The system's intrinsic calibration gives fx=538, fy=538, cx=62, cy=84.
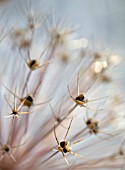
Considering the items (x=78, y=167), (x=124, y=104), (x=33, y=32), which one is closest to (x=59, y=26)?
(x=33, y=32)

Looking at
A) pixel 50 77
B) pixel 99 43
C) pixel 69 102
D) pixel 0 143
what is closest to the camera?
pixel 0 143

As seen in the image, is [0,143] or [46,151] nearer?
[0,143]

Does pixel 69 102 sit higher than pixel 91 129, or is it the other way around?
pixel 69 102

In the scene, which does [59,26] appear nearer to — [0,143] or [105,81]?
[105,81]

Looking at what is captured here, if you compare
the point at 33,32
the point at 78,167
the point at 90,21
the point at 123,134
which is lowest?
the point at 78,167

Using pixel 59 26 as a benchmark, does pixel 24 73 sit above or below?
below

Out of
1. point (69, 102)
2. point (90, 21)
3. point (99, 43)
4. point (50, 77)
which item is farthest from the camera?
point (90, 21)

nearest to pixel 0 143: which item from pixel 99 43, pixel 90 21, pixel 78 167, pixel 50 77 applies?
pixel 78 167

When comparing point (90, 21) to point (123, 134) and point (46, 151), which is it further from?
point (46, 151)

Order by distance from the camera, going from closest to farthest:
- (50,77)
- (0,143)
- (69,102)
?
(0,143), (69,102), (50,77)
